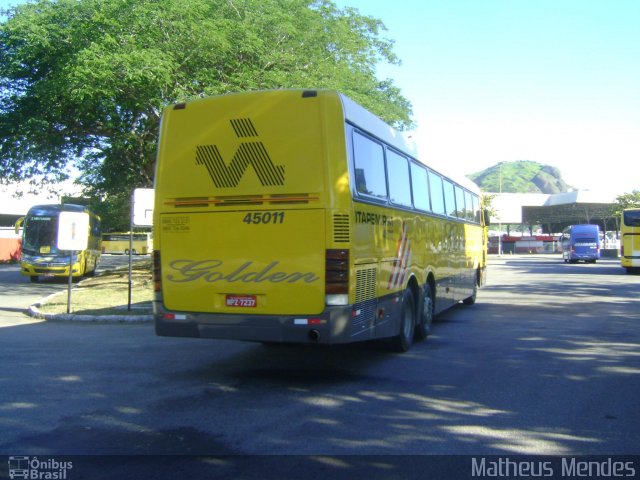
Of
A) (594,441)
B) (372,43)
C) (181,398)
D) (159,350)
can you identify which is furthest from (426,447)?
(372,43)

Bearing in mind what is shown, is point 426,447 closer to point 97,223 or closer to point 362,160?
point 362,160

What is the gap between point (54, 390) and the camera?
285 inches

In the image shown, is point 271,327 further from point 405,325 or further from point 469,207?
point 469,207

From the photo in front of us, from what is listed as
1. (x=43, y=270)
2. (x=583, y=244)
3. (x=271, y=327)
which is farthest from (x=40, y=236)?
(x=583, y=244)

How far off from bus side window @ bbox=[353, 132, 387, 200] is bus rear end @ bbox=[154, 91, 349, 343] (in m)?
0.45

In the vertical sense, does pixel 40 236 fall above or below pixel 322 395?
above

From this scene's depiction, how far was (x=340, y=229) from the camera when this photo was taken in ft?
23.5

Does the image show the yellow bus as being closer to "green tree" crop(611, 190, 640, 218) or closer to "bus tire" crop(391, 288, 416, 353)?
"bus tire" crop(391, 288, 416, 353)

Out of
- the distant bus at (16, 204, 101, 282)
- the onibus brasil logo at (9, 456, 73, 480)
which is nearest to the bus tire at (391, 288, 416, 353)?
the onibus brasil logo at (9, 456, 73, 480)

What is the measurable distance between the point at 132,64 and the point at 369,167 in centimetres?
1116

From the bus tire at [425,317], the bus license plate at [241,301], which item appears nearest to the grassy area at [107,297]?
the bus tire at [425,317]

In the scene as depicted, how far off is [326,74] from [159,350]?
12.6 meters

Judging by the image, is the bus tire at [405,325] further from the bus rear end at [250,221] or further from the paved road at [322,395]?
the bus rear end at [250,221]

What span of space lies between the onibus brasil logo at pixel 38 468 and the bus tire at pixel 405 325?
5409 mm
